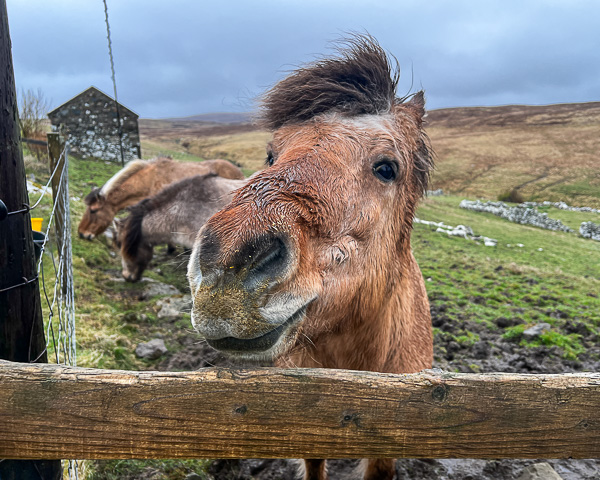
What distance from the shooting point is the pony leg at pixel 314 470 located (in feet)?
9.83

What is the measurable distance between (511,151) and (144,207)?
167ft

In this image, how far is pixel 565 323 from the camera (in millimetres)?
6434

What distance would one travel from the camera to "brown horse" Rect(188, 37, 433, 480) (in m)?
1.51

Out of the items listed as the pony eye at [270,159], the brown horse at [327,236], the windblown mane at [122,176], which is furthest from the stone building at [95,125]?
the brown horse at [327,236]

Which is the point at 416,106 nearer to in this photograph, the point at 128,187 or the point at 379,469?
the point at 379,469

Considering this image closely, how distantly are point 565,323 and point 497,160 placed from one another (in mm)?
44812

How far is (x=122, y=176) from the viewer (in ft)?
33.9

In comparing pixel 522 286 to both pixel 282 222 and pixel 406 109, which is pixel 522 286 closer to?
pixel 406 109

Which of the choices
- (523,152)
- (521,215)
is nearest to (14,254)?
(521,215)

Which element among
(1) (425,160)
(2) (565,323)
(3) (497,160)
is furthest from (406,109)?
(3) (497,160)

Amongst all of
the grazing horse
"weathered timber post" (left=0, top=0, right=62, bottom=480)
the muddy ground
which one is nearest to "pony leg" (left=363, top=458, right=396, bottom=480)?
the muddy ground

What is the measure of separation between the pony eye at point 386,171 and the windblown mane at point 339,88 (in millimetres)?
424

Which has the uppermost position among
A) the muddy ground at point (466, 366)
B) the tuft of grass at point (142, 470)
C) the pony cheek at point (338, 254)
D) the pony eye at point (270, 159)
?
the pony eye at point (270, 159)

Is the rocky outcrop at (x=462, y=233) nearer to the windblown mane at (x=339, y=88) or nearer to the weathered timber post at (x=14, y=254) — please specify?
the windblown mane at (x=339, y=88)
